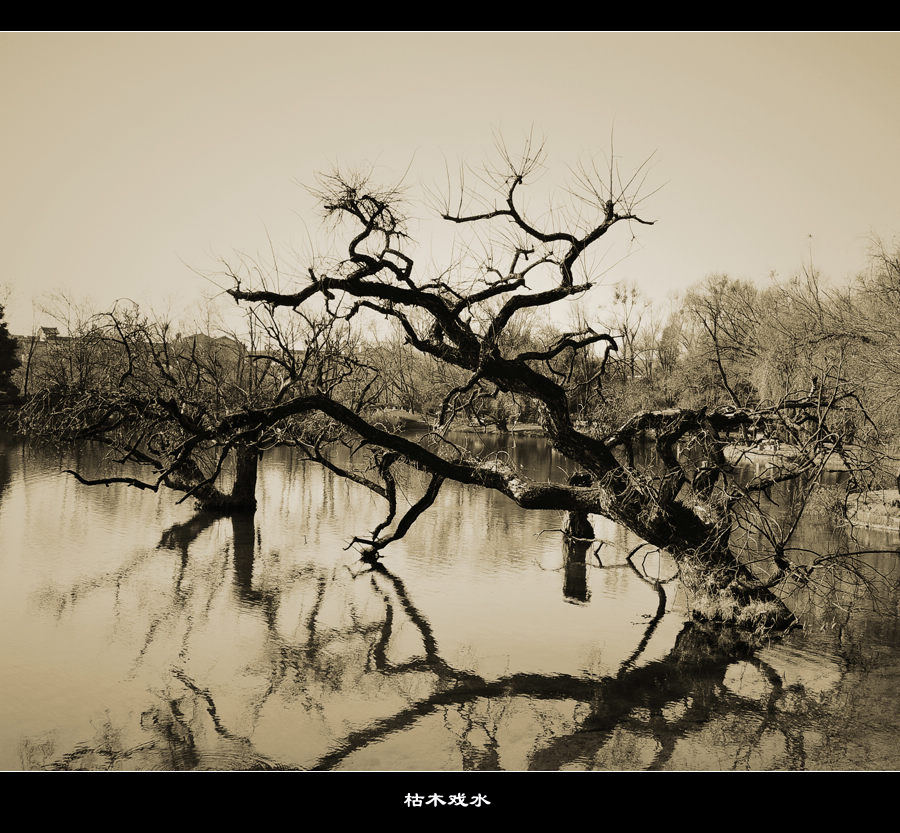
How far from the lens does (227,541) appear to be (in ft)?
48.8

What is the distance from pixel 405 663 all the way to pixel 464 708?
1.38m

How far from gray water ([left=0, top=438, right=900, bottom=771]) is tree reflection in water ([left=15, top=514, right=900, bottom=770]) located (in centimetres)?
3

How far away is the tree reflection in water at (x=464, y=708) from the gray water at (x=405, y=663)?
0.03 m

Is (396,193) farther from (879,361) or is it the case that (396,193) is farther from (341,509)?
(879,361)

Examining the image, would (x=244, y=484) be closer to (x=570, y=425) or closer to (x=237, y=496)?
(x=237, y=496)

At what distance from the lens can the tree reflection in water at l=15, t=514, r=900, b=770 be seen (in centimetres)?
681

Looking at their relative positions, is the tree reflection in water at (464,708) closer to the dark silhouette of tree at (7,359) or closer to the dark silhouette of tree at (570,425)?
the dark silhouette of tree at (570,425)

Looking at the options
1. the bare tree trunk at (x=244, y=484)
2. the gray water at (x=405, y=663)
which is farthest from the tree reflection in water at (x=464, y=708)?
the bare tree trunk at (x=244, y=484)

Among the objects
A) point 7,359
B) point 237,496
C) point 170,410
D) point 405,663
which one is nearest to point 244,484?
point 237,496

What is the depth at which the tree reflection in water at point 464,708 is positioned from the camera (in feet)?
22.4

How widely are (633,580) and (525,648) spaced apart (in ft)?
12.5

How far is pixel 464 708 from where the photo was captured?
7871mm
